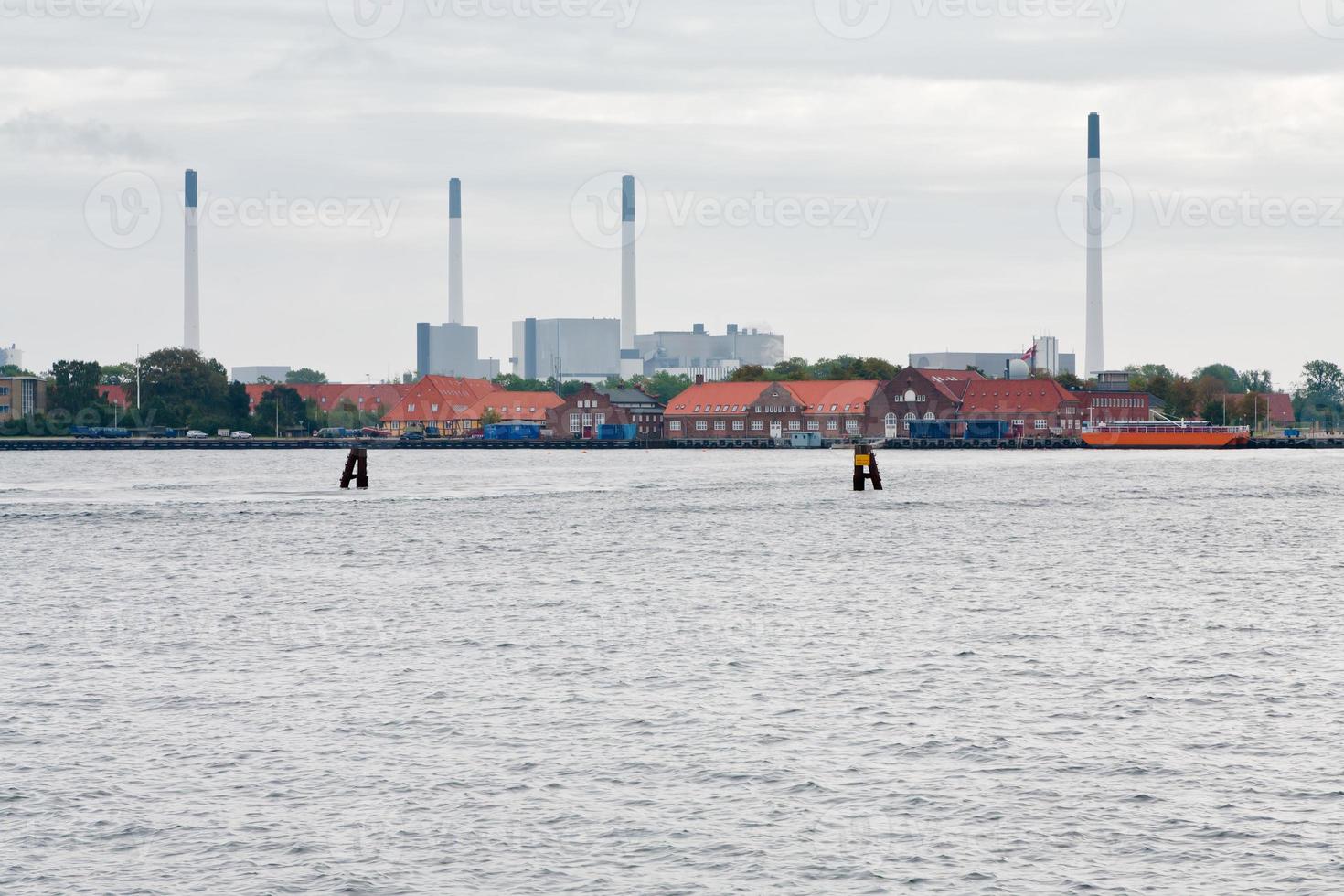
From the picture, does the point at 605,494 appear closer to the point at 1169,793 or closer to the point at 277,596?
the point at 277,596

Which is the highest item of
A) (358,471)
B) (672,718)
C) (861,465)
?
(861,465)

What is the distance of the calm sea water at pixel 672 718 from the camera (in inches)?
789

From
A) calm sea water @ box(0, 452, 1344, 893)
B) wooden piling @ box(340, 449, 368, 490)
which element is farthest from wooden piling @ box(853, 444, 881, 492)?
calm sea water @ box(0, 452, 1344, 893)

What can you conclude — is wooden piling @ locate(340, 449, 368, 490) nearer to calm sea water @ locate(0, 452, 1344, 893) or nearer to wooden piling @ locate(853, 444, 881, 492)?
wooden piling @ locate(853, 444, 881, 492)

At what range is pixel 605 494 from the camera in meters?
106

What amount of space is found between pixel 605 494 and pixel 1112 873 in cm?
8694

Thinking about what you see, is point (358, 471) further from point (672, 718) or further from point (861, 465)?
point (672, 718)

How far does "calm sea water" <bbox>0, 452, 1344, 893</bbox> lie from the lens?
20.0 m

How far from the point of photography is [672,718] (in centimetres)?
2856

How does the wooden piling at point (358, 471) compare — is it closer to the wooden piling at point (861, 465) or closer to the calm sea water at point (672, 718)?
the wooden piling at point (861, 465)

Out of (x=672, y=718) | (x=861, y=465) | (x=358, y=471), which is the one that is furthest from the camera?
(x=358, y=471)

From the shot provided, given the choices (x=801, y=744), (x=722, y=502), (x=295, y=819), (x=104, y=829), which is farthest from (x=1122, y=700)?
(x=722, y=502)

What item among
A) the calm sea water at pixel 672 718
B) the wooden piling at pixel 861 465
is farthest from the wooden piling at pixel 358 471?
the calm sea water at pixel 672 718

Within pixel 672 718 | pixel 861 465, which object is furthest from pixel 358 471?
pixel 672 718
